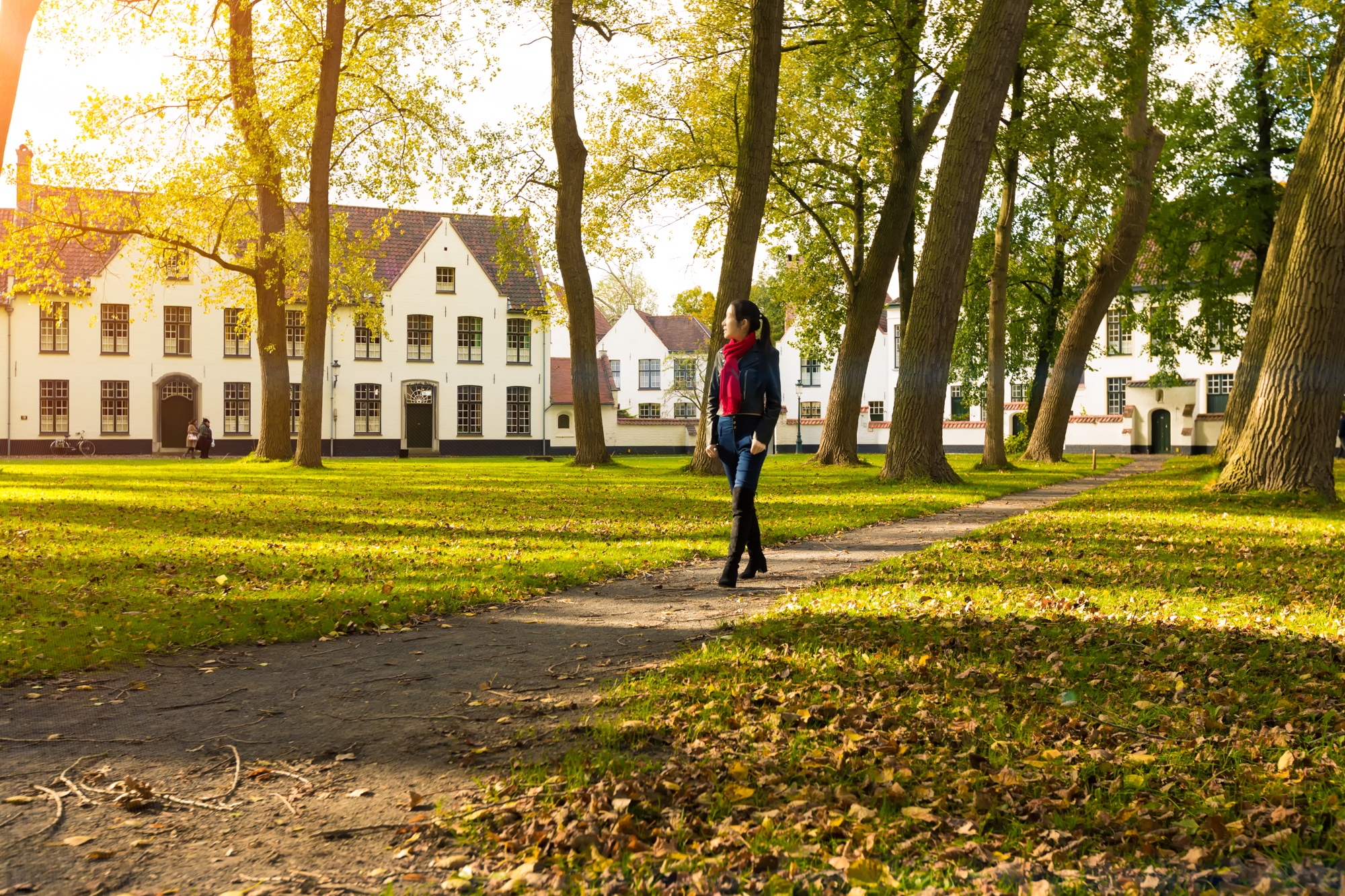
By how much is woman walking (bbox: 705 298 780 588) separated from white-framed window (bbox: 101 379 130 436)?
46860mm

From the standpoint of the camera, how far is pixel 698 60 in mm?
24500

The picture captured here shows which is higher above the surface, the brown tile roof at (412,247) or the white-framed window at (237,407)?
the brown tile roof at (412,247)

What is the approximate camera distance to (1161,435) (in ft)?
172

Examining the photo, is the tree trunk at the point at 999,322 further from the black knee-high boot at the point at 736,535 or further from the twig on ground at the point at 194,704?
the twig on ground at the point at 194,704

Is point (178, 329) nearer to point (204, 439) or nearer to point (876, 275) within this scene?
point (204, 439)

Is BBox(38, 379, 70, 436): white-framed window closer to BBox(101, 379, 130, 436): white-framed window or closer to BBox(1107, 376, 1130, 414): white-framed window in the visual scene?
BBox(101, 379, 130, 436): white-framed window

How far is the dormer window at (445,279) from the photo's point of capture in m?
52.1

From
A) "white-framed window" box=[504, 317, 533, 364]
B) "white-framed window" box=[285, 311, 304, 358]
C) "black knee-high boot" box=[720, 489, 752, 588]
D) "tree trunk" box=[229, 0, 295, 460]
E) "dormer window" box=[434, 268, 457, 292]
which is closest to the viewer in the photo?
"black knee-high boot" box=[720, 489, 752, 588]

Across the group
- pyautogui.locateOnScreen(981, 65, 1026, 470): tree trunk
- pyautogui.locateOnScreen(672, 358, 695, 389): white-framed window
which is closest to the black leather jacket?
Result: pyautogui.locateOnScreen(981, 65, 1026, 470): tree trunk

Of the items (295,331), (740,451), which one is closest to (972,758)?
(740,451)

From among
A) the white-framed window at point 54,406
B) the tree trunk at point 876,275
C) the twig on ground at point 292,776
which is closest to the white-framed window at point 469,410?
the white-framed window at point 54,406

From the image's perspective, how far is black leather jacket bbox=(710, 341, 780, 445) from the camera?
709 cm

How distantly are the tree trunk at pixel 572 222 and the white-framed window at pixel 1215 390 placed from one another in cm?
3976

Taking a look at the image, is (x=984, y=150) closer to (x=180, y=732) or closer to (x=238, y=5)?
(x=180, y=732)
